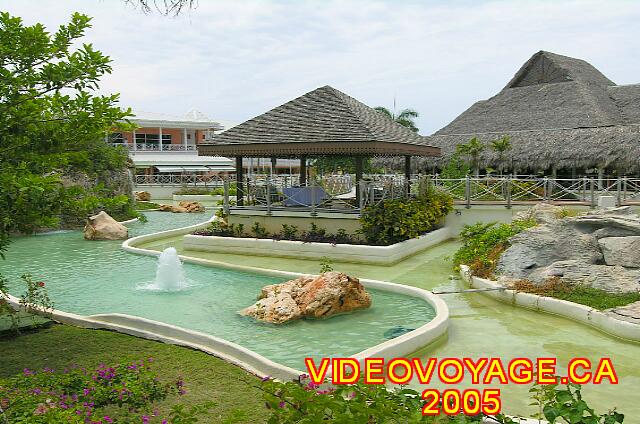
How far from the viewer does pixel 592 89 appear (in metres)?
28.8

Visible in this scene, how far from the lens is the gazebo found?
13.9 m

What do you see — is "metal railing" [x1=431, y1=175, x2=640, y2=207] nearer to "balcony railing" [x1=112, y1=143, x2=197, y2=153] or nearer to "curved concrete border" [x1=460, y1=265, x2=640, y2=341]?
"curved concrete border" [x1=460, y1=265, x2=640, y2=341]

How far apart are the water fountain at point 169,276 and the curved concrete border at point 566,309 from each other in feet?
18.6

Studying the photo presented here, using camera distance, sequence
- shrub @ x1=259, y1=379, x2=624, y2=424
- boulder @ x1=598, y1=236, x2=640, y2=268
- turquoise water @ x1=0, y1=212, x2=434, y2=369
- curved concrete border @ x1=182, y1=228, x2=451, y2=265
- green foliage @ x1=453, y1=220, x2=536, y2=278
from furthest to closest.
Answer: curved concrete border @ x1=182, y1=228, x2=451, y2=265, green foliage @ x1=453, y1=220, x2=536, y2=278, boulder @ x1=598, y1=236, x2=640, y2=268, turquoise water @ x1=0, y1=212, x2=434, y2=369, shrub @ x1=259, y1=379, x2=624, y2=424

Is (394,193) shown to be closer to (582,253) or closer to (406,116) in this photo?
(582,253)

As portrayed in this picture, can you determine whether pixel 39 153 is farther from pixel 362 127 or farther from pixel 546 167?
pixel 546 167

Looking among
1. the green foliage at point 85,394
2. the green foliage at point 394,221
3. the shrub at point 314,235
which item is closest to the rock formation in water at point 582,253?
the green foliage at point 394,221

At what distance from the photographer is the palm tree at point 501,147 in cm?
2442

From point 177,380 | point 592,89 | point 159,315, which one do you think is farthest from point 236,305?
point 592,89

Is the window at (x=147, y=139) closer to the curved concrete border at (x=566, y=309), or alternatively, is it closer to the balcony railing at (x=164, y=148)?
the balcony railing at (x=164, y=148)

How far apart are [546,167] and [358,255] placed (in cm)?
1469

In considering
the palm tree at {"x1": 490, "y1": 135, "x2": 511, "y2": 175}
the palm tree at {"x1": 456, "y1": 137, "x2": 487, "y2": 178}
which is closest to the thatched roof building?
the palm tree at {"x1": 490, "y1": 135, "x2": 511, "y2": 175}

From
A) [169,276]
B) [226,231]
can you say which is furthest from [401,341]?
[226,231]

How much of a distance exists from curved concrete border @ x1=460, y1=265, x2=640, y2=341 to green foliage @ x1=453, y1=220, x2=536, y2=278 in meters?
0.61
